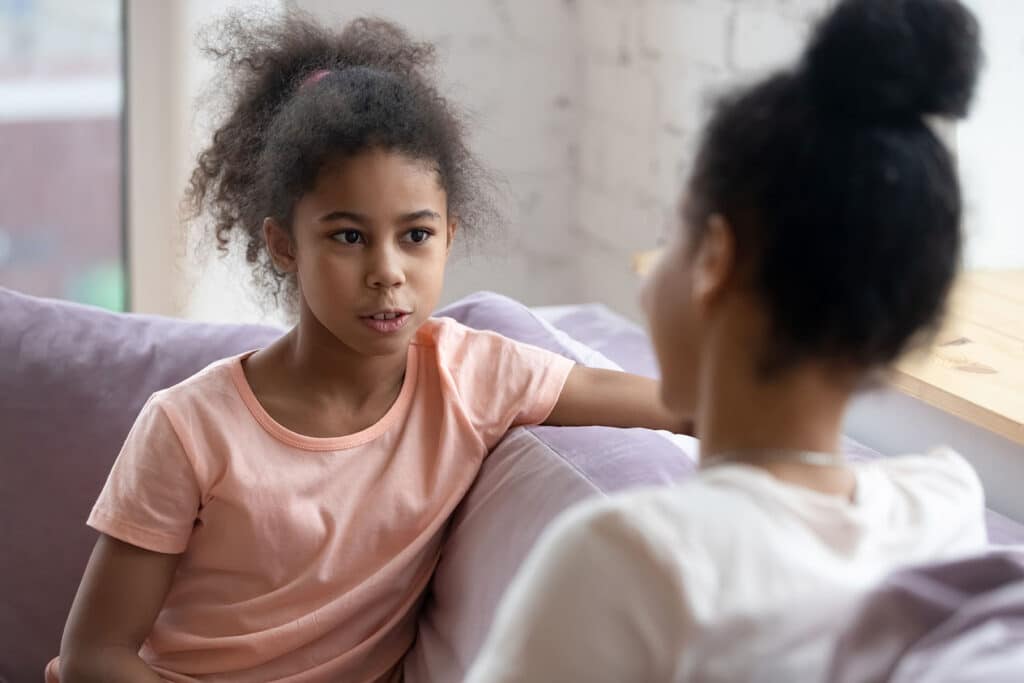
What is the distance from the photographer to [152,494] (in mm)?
1276

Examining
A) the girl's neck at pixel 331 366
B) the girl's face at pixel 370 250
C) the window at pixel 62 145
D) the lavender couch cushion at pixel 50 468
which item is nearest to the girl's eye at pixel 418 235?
the girl's face at pixel 370 250

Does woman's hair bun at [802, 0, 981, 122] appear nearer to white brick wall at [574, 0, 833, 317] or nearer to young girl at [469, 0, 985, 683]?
young girl at [469, 0, 985, 683]

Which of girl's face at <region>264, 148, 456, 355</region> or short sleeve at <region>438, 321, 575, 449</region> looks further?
short sleeve at <region>438, 321, 575, 449</region>

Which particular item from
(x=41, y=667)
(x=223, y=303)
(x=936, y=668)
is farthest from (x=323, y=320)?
(x=223, y=303)

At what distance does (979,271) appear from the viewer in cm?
180

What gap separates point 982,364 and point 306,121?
744mm

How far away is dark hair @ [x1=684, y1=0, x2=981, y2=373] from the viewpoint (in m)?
0.77

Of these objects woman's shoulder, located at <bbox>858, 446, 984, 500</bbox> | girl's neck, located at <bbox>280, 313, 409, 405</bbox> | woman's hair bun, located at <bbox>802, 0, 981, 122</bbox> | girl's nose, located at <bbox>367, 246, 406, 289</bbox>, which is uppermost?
woman's hair bun, located at <bbox>802, 0, 981, 122</bbox>

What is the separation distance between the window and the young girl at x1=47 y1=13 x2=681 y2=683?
4.61 ft

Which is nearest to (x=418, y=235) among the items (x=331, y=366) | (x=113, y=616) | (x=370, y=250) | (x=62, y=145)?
(x=370, y=250)

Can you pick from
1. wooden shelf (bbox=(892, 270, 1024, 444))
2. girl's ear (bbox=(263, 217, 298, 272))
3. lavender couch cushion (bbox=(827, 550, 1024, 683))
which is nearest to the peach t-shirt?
girl's ear (bbox=(263, 217, 298, 272))

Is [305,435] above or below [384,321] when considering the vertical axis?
below

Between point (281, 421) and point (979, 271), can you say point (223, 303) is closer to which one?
point (281, 421)

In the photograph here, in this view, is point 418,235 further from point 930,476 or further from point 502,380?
point 930,476
